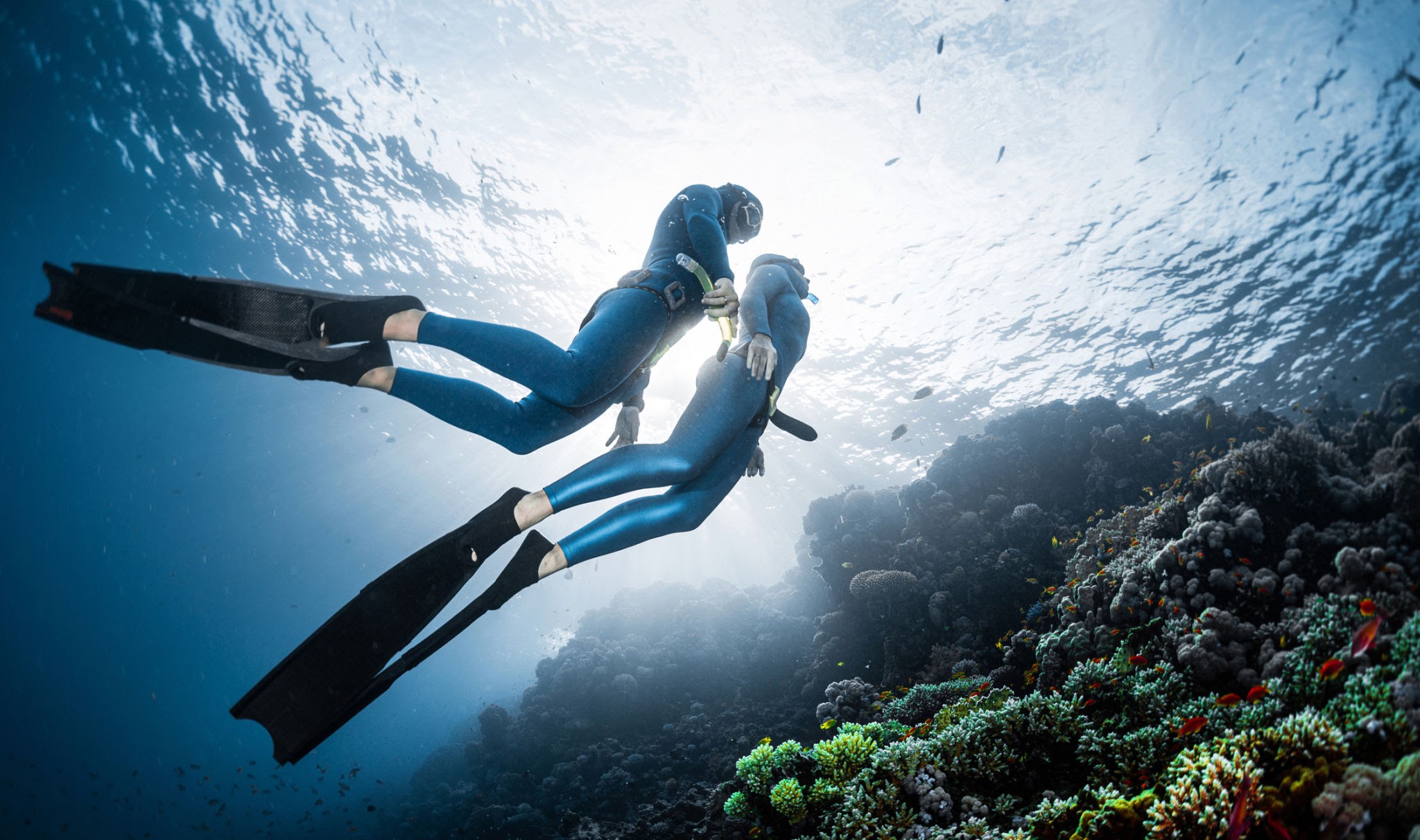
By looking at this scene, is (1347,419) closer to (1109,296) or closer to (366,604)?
(1109,296)

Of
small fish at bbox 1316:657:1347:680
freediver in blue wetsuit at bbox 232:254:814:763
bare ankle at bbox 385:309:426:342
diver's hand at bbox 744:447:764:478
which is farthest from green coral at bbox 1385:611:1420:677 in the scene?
bare ankle at bbox 385:309:426:342

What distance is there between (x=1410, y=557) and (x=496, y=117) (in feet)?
50.0

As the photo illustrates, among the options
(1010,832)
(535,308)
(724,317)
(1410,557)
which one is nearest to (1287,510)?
(1410,557)

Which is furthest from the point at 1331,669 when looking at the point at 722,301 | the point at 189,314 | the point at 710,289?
the point at 189,314

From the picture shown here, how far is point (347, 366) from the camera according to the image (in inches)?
92.9

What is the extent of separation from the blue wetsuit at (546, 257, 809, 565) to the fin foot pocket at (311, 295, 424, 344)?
1.18 meters

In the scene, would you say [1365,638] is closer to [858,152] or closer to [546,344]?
[546,344]

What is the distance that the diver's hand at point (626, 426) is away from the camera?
4078 millimetres

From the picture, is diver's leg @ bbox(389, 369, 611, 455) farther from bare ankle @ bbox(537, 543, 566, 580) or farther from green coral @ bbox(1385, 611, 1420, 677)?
green coral @ bbox(1385, 611, 1420, 677)

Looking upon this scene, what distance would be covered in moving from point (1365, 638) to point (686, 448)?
3.36 m

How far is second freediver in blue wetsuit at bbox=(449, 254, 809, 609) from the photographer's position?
2.65 m

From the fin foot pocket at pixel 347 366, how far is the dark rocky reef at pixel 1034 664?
4.38 meters

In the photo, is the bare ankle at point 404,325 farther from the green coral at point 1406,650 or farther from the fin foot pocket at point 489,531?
the green coral at point 1406,650

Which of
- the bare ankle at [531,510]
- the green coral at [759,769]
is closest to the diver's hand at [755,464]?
the bare ankle at [531,510]
